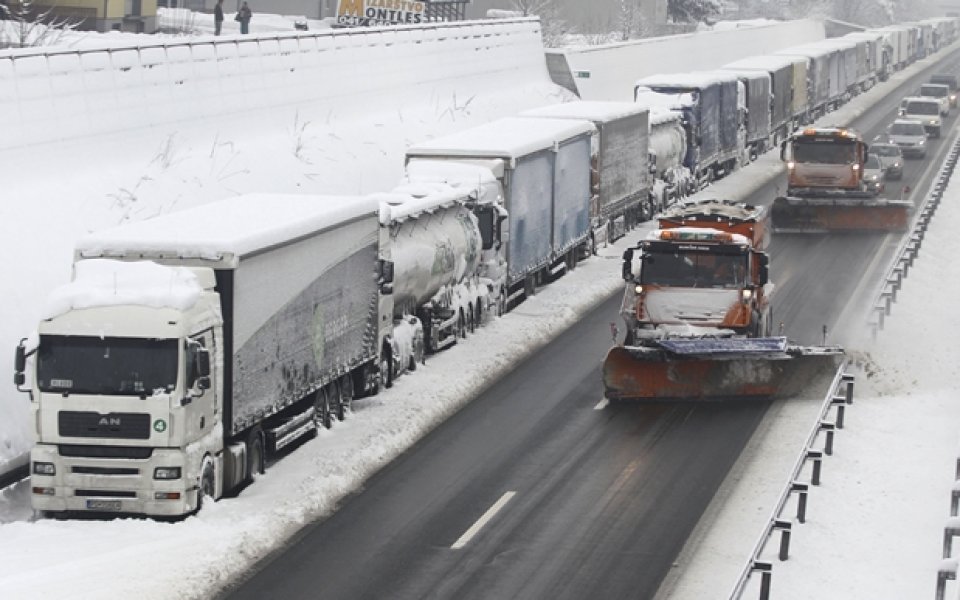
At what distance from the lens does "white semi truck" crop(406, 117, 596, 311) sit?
34750 millimetres

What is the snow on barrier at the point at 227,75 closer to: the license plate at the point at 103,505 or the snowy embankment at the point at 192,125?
the snowy embankment at the point at 192,125

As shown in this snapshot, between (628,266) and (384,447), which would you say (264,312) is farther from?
(628,266)

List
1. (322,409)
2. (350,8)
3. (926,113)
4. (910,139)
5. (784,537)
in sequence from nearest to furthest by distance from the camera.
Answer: (784,537) → (322,409) → (350,8) → (910,139) → (926,113)

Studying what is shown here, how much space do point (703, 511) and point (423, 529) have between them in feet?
12.0

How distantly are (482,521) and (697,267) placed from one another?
947 cm

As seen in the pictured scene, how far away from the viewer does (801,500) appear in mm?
21219

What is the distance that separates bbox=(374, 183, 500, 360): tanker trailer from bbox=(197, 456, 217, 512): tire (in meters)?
6.90

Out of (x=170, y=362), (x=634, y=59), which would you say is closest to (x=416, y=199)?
(x=170, y=362)

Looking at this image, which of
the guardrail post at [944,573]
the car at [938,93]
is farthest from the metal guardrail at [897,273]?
the car at [938,93]

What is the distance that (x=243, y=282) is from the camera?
22125mm

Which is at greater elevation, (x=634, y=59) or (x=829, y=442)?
(x=634, y=59)

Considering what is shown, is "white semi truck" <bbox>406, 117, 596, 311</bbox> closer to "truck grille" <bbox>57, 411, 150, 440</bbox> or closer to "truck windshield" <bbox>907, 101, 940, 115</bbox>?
"truck grille" <bbox>57, 411, 150, 440</bbox>

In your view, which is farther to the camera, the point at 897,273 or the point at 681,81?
the point at 681,81

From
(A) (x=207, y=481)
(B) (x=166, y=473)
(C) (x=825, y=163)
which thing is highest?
(C) (x=825, y=163)
